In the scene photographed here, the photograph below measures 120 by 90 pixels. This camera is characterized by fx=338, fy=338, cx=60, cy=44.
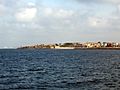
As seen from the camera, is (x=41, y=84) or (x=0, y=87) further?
(x=41, y=84)

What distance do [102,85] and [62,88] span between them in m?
5.71

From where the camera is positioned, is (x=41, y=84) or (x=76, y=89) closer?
(x=76, y=89)

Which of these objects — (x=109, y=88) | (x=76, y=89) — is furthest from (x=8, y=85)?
(x=109, y=88)

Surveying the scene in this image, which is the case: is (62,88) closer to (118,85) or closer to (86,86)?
(86,86)

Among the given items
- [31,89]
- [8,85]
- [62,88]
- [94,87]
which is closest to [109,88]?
[94,87]

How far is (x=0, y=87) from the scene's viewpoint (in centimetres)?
4150

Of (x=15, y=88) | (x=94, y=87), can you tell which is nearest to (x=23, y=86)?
(x=15, y=88)

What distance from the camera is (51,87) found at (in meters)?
41.9

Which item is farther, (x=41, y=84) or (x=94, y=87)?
(x=41, y=84)

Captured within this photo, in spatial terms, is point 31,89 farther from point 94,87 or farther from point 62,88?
point 94,87

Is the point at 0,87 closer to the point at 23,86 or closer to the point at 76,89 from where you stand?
the point at 23,86

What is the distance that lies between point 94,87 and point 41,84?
24.7 feet

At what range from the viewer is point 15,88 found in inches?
1618

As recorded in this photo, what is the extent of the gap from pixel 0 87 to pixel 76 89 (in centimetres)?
945
